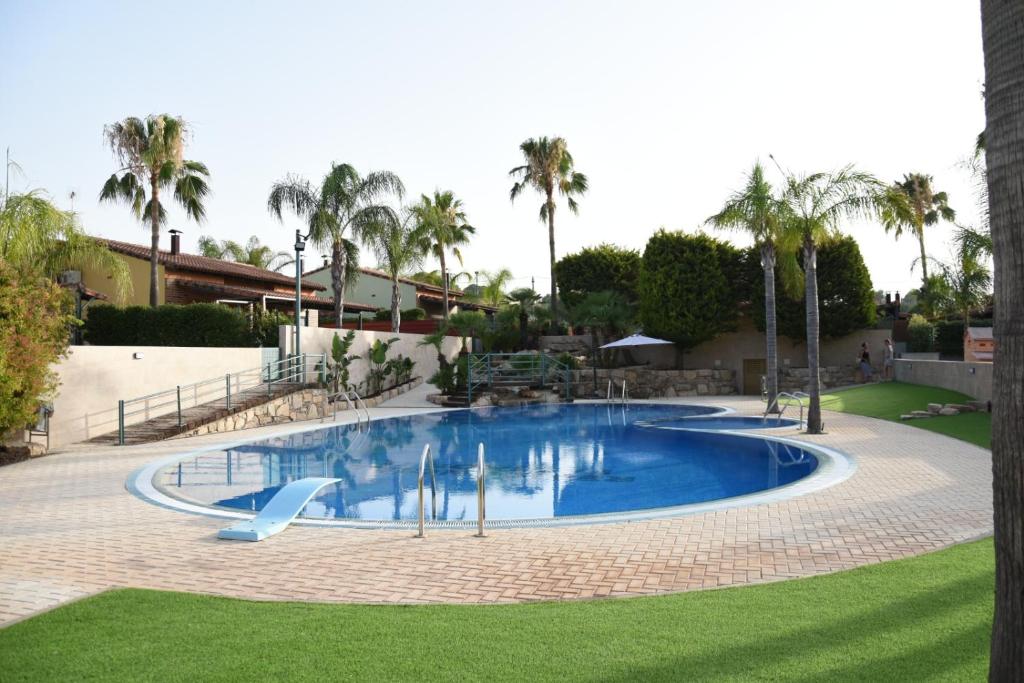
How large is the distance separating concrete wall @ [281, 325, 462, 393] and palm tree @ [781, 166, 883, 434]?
15.6 metres


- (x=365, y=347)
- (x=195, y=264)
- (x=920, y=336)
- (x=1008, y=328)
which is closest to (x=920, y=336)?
(x=920, y=336)

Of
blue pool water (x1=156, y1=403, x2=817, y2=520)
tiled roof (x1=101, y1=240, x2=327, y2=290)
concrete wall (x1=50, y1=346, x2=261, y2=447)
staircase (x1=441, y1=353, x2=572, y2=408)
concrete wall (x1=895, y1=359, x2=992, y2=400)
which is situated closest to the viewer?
blue pool water (x1=156, y1=403, x2=817, y2=520)

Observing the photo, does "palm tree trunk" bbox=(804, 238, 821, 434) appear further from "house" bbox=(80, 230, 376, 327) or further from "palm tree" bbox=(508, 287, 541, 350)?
"house" bbox=(80, 230, 376, 327)

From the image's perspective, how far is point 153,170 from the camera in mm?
27656

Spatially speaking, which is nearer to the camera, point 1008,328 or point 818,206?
point 1008,328

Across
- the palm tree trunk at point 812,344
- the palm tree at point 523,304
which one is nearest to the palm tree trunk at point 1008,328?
the palm tree trunk at point 812,344

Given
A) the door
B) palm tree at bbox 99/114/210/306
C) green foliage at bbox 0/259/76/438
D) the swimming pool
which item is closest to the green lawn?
the swimming pool

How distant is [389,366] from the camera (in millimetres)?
29219

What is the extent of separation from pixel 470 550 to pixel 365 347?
2164 centimetres

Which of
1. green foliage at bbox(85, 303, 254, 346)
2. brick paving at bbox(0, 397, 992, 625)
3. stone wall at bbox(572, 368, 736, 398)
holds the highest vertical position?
green foliage at bbox(85, 303, 254, 346)

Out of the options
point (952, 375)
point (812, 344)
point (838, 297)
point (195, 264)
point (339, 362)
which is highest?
point (195, 264)

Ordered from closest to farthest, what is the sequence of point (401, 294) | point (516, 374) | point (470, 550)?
point (470, 550) < point (516, 374) < point (401, 294)

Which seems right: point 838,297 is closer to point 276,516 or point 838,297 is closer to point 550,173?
point 550,173

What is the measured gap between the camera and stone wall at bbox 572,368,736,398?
3100 centimetres
